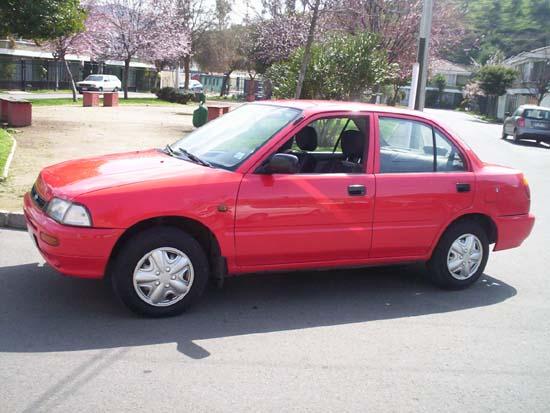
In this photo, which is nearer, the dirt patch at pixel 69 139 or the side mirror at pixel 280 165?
the side mirror at pixel 280 165

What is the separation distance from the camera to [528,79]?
6141 centimetres

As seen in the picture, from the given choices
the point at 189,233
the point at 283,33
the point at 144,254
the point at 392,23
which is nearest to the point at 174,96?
the point at 283,33

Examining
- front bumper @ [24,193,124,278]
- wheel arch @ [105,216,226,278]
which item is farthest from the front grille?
wheel arch @ [105,216,226,278]

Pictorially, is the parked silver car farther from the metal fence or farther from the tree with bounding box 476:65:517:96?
the tree with bounding box 476:65:517:96

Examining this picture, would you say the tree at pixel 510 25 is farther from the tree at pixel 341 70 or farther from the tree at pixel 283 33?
the tree at pixel 341 70

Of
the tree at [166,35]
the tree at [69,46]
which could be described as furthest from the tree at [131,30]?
the tree at [69,46]

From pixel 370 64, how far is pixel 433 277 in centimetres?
1171

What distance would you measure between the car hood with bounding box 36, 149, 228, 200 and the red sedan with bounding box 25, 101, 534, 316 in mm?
16

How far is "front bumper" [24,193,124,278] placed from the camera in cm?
439

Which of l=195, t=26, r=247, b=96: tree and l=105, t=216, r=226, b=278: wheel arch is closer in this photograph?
l=105, t=216, r=226, b=278: wheel arch

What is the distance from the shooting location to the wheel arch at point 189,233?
15.3 feet

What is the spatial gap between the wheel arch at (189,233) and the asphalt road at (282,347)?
→ 0.43 metres

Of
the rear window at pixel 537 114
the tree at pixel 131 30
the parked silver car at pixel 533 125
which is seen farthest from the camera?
the tree at pixel 131 30

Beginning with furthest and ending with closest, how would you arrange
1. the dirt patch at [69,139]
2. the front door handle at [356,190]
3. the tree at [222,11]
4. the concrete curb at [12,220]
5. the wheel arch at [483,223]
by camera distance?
1. the tree at [222,11]
2. the dirt patch at [69,139]
3. the concrete curb at [12,220]
4. the wheel arch at [483,223]
5. the front door handle at [356,190]
